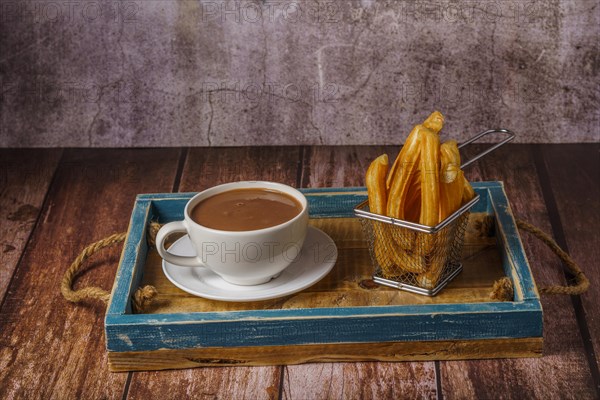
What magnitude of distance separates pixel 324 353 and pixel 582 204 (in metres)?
0.69

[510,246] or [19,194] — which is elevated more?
[510,246]

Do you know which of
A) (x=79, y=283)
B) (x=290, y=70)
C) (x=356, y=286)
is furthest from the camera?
(x=290, y=70)

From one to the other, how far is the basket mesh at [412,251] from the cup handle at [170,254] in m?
0.23

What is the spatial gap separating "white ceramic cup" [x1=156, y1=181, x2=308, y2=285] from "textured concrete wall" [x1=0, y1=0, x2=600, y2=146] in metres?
0.70

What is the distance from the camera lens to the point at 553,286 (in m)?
1.11

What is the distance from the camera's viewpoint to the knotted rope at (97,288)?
104 cm

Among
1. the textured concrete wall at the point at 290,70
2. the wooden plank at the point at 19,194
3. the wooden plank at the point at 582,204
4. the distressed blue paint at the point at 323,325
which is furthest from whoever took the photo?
the textured concrete wall at the point at 290,70

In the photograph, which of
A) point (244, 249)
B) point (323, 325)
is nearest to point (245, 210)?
point (244, 249)

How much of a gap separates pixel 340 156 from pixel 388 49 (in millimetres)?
241

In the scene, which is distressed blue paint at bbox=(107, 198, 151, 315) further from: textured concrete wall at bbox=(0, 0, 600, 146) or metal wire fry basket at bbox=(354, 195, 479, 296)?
textured concrete wall at bbox=(0, 0, 600, 146)

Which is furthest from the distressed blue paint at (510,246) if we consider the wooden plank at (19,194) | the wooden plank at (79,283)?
the wooden plank at (19,194)

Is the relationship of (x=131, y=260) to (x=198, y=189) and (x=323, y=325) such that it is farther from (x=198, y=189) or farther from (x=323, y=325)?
(x=198, y=189)

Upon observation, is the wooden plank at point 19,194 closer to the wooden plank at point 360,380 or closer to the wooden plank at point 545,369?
the wooden plank at point 360,380

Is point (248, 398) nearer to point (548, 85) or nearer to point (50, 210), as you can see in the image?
point (50, 210)
